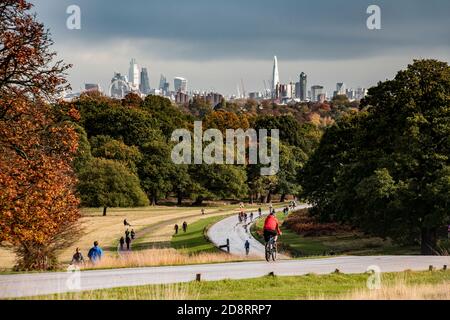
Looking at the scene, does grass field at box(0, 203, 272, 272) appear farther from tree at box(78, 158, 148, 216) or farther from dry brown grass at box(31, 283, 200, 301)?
dry brown grass at box(31, 283, 200, 301)

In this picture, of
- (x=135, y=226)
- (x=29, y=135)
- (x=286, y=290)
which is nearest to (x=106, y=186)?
(x=135, y=226)

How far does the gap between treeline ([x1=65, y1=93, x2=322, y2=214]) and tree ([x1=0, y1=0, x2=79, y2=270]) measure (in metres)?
61.9

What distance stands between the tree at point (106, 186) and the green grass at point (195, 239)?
13085 mm

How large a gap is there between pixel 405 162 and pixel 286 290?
2272 centimetres

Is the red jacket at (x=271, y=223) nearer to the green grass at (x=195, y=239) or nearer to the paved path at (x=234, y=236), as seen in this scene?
the paved path at (x=234, y=236)

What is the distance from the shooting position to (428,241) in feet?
130

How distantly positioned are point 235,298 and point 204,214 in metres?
75.4

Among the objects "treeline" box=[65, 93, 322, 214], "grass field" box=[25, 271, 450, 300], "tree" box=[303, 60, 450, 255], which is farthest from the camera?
"treeline" box=[65, 93, 322, 214]

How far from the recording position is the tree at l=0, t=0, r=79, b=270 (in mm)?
22266

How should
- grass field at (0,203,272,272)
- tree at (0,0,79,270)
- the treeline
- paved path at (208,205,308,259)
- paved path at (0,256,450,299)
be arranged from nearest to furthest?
1. paved path at (0,256,450,299)
2. tree at (0,0,79,270)
3. paved path at (208,205,308,259)
4. grass field at (0,203,272,272)
5. the treeline

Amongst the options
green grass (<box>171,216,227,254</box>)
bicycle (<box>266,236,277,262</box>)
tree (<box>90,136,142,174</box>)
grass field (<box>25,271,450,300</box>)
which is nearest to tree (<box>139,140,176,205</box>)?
tree (<box>90,136,142,174</box>)

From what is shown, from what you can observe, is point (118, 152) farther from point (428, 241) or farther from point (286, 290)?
point (286, 290)

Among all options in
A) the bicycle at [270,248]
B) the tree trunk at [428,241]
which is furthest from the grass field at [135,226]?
the bicycle at [270,248]

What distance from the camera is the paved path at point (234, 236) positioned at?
5256cm
